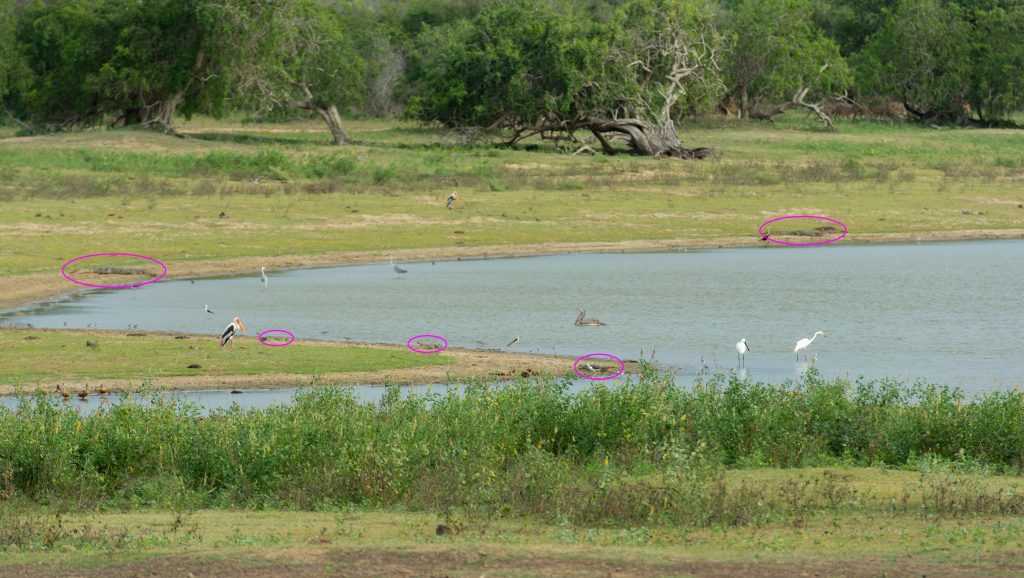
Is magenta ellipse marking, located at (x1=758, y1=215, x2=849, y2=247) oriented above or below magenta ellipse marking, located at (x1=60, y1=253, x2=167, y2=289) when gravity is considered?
below

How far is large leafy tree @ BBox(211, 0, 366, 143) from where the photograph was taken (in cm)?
5231

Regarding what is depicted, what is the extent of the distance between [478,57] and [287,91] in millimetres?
7349

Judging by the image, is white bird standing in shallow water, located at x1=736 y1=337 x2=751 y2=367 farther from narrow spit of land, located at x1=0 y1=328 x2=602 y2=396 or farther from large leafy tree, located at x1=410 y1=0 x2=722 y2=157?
large leafy tree, located at x1=410 y1=0 x2=722 y2=157

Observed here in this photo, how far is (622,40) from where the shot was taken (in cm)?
5244

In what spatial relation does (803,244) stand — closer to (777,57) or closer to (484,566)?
(484,566)

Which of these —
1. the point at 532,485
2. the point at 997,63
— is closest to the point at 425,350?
the point at 532,485

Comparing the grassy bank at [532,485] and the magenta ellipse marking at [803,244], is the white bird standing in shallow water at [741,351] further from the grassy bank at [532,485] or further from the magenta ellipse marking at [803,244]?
the magenta ellipse marking at [803,244]

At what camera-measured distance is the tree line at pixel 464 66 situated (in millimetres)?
51969

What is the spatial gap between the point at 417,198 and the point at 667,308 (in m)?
14.4

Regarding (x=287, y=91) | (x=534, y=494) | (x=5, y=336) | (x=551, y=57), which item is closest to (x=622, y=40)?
(x=551, y=57)

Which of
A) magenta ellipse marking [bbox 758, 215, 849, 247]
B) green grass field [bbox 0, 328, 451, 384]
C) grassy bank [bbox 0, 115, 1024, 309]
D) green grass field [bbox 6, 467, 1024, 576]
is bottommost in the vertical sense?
magenta ellipse marking [bbox 758, 215, 849, 247]

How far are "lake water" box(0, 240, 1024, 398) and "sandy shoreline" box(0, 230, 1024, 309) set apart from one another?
0.56 meters

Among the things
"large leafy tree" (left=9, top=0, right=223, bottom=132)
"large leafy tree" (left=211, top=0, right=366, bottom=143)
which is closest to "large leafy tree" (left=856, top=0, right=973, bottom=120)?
"large leafy tree" (left=211, top=0, right=366, bottom=143)

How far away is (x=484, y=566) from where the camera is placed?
7.90m
